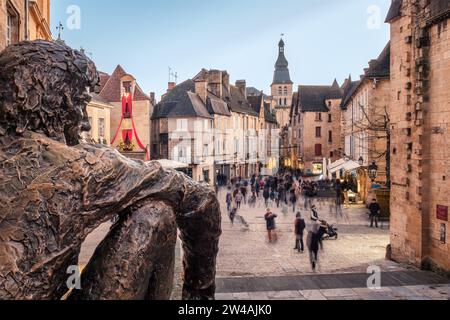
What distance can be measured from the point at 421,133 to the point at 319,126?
46780 mm

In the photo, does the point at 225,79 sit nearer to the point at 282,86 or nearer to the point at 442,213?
the point at 442,213

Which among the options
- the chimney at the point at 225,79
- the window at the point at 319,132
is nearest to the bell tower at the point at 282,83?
the window at the point at 319,132

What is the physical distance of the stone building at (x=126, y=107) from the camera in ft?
110

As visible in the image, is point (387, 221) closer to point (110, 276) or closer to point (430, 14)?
point (430, 14)

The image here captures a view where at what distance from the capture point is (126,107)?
34.1 m

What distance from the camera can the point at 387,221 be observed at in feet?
73.6

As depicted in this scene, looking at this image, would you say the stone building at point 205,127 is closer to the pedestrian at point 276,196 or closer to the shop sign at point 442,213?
the pedestrian at point 276,196

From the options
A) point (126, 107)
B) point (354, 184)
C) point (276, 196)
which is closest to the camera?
point (276, 196)

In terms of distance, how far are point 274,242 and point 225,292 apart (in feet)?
23.0

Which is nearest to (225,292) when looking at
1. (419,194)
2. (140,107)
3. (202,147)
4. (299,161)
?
(419,194)

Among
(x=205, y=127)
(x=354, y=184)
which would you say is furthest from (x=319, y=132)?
(x=354, y=184)

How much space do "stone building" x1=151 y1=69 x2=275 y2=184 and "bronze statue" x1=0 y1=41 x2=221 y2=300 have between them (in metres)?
31.7

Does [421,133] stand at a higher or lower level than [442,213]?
higher

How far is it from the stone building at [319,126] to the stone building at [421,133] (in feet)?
141
